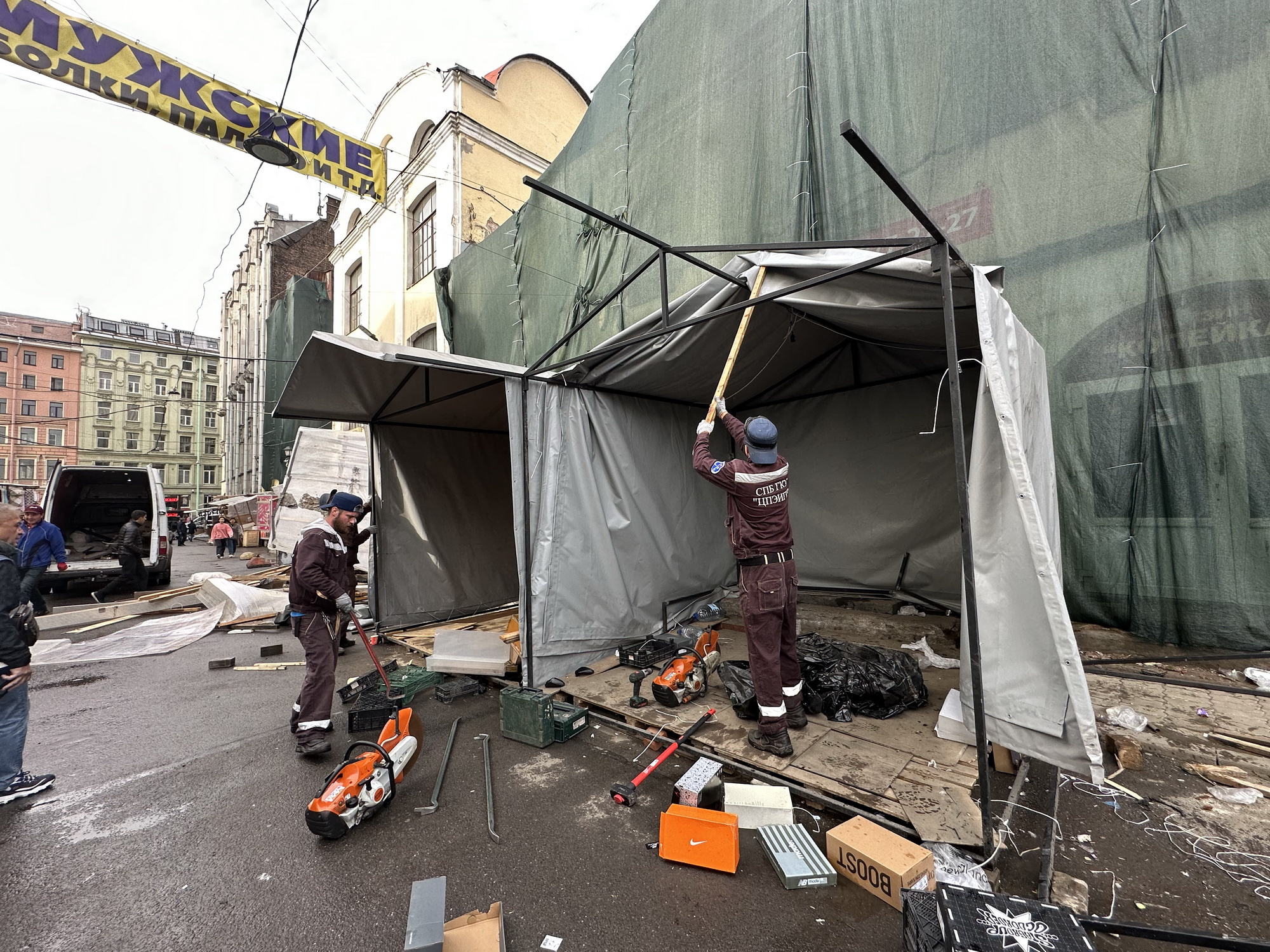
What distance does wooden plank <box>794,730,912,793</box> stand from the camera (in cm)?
303

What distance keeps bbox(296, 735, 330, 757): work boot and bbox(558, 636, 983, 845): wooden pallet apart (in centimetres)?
177

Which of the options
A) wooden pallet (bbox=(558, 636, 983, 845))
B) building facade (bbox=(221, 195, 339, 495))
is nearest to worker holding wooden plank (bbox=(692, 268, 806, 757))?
wooden pallet (bbox=(558, 636, 983, 845))

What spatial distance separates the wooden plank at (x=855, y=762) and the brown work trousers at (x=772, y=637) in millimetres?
256

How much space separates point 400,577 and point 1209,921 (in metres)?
7.39

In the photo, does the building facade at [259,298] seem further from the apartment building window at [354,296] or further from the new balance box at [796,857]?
the new balance box at [796,857]

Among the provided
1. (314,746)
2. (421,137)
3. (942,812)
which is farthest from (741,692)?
(421,137)

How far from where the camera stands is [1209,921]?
6.95 ft

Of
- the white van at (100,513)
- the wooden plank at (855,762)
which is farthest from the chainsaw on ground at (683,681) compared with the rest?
the white van at (100,513)

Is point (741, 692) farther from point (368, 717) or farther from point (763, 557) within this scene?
point (368, 717)

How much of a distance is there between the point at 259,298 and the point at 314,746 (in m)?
34.2

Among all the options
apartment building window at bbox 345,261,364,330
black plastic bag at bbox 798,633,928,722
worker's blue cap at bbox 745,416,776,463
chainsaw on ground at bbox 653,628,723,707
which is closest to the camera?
worker's blue cap at bbox 745,416,776,463

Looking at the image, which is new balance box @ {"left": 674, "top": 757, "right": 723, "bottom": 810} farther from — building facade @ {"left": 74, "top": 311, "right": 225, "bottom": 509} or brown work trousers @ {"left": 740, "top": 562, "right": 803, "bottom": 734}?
building facade @ {"left": 74, "top": 311, "right": 225, "bottom": 509}

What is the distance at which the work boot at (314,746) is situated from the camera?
3691 millimetres

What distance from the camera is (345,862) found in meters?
2.66
